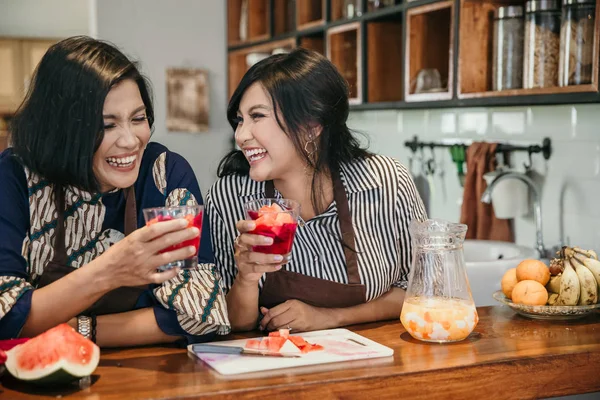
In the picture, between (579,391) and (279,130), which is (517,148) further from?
(579,391)

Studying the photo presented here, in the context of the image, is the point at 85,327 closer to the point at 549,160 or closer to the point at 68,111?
the point at 68,111

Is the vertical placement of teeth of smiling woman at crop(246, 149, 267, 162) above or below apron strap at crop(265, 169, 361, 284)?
above

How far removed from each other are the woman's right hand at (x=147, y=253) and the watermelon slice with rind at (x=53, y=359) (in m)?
0.18

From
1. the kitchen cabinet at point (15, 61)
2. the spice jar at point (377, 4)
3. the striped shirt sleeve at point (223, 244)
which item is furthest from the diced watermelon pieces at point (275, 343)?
the kitchen cabinet at point (15, 61)

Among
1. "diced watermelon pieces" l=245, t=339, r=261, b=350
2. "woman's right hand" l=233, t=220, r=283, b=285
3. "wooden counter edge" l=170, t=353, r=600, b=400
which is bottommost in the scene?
"wooden counter edge" l=170, t=353, r=600, b=400

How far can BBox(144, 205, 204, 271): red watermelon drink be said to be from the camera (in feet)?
5.39

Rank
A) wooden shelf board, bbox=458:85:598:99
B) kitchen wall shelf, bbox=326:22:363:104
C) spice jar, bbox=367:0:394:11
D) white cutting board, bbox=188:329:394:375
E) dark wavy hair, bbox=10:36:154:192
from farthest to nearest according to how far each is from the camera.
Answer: kitchen wall shelf, bbox=326:22:363:104 → spice jar, bbox=367:0:394:11 → wooden shelf board, bbox=458:85:598:99 → dark wavy hair, bbox=10:36:154:192 → white cutting board, bbox=188:329:394:375

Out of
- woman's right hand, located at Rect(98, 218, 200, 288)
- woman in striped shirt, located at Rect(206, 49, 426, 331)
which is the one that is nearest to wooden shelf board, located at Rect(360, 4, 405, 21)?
woman in striped shirt, located at Rect(206, 49, 426, 331)

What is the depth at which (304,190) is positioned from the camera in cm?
246

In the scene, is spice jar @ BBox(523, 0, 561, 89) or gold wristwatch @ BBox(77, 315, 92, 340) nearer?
gold wristwatch @ BBox(77, 315, 92, 340)

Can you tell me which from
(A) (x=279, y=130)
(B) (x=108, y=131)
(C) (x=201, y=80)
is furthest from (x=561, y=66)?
(C) (x=201, y=80)

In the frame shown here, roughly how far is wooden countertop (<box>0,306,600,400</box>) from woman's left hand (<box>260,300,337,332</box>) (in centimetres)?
14

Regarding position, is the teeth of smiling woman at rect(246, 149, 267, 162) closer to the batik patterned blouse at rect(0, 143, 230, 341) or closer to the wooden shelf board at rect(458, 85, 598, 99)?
the batik patterned blouse at rect(0, 143, 230, 341)

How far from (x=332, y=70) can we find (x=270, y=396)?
1.21 metres
